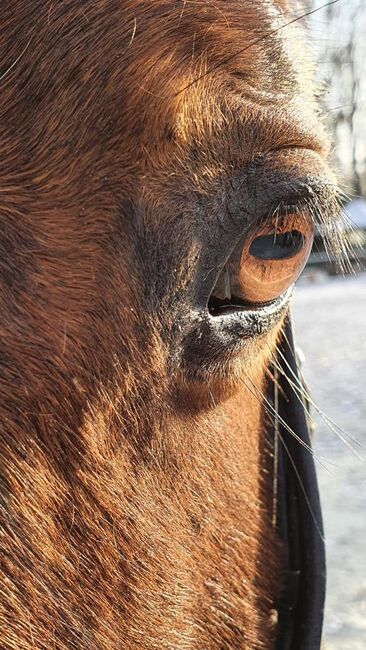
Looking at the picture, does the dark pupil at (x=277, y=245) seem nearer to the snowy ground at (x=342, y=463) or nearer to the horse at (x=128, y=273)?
the horse at (x=128, y=273)

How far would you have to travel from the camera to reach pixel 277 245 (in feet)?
4.76

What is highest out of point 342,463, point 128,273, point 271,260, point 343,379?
point 128,273

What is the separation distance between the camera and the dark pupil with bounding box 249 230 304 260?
1.42 m

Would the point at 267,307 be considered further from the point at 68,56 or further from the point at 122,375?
the point at 68,56

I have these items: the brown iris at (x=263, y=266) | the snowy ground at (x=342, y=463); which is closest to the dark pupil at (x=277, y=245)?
the brown iris at (x=263, y=266)

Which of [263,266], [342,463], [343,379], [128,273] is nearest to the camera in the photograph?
[128,273]

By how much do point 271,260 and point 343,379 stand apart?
283 inches

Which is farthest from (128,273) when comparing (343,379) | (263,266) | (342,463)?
(343,379)

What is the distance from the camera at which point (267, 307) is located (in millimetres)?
1437

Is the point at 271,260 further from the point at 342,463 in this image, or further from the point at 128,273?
the point at 342,463

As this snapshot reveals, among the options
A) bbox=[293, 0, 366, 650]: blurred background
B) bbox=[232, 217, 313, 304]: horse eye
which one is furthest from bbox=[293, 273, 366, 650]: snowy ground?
bbox=[232, 217, 313, 304]: horse eye

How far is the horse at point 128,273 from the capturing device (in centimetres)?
117

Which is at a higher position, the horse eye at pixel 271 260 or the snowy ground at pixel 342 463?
the horse eye at pixel 271 260

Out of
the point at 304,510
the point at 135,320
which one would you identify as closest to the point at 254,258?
the point at 135,320
